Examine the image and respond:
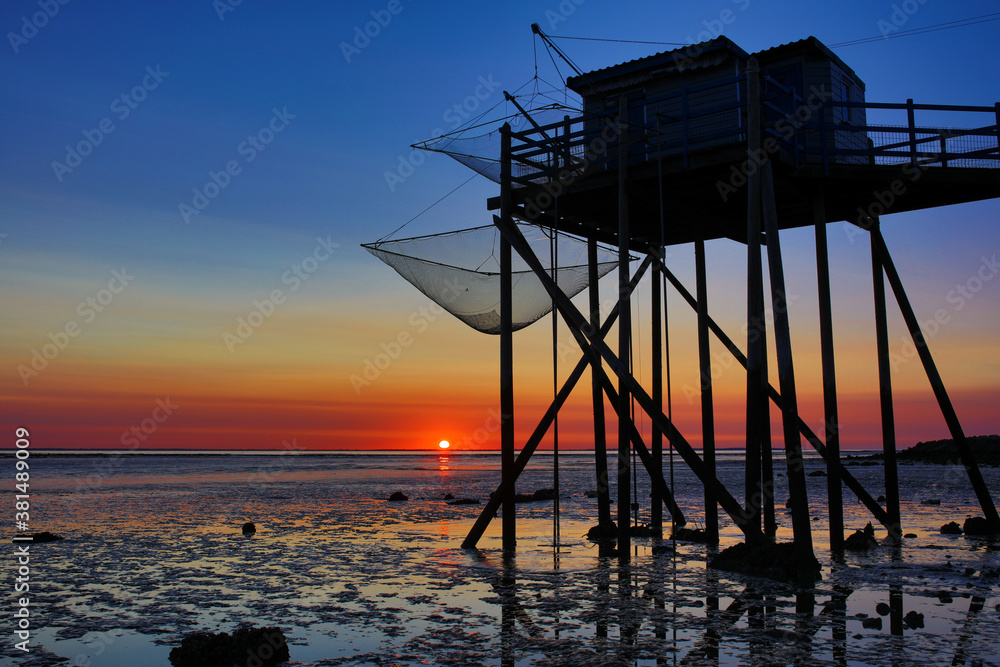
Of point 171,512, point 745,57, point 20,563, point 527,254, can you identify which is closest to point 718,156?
point 527,254

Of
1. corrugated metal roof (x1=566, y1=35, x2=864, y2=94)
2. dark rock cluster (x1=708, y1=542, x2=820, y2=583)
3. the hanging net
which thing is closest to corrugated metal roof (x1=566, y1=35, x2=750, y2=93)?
corrugated metal roof (x1=566, y1=35, x2=864, y2=94)

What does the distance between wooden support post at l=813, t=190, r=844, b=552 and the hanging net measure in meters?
5.00

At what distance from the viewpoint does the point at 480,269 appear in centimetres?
1706

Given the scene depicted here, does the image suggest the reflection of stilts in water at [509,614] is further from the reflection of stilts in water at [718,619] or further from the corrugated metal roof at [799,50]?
the corrugated metal roof at [799,50]

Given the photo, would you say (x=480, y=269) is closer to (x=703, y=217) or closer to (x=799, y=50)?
(x=703, y=217)

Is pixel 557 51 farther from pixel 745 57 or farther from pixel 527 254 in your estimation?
pixel 527 254

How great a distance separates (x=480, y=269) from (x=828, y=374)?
24.2 ft

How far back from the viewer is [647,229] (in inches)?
709

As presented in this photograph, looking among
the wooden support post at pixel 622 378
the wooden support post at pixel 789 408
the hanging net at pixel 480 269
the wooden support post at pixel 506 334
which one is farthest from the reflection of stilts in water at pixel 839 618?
the hanging net at pixel 480 269

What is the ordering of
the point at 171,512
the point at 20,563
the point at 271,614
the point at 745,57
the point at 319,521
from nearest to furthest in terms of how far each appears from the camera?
the point at 271,614
the point at 20,563
the point at 745,57
the point at 319,521
the point at 171,512

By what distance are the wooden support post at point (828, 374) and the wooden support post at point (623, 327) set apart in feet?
12.0

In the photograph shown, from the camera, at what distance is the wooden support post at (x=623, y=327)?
44.3 feet

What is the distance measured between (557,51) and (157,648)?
46.2 ft

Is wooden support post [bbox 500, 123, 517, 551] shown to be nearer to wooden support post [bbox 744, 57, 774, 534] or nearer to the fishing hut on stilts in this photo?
the fishing hut on stilts
